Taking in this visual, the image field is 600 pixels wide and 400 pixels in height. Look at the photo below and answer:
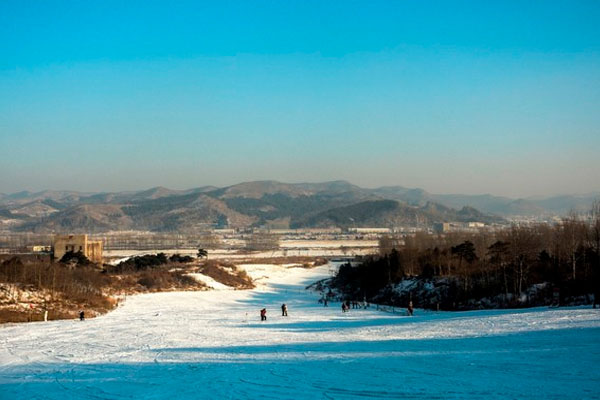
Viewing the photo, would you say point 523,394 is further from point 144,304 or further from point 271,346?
point 144,304

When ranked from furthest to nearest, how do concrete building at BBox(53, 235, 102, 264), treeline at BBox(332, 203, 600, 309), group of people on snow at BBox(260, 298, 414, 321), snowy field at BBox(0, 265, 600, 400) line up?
concrete building at BBox(53, 235, 102, 264)
treeline at BBox(332, 203, 600, 309)
group of people on snow at BBox(260, 298, 414, 321)
snowy field at BBox(0, 265, 600, 400)

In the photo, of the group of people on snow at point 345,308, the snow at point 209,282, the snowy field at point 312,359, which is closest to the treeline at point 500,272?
the group of people on snow at point 345,308

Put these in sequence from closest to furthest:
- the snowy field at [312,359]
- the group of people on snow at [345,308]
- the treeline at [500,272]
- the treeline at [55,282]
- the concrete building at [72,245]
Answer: the snowy field at [312,359], the group of people on snow at [345,308], the treeline at [500,272], the treeline at [55,282], the concrete building at [72,245]

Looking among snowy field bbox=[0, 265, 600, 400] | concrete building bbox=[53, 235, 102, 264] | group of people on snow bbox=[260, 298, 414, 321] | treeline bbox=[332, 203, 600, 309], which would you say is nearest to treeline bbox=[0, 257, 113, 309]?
snowy field bbox=[0, 265, 600, 400]

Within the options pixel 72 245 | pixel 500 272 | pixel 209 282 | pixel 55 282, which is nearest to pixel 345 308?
pixel 500 272

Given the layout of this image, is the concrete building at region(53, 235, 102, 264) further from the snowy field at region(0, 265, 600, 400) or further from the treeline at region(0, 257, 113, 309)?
the snowy field at region(0, 265, 600, 400)

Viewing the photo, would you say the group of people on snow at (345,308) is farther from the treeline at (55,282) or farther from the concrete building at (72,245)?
the concrete building at (72,245)

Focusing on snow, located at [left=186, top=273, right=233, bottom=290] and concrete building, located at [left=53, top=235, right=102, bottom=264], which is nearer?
snow, located at [left=186, top=273, right=233, bottom=290]
